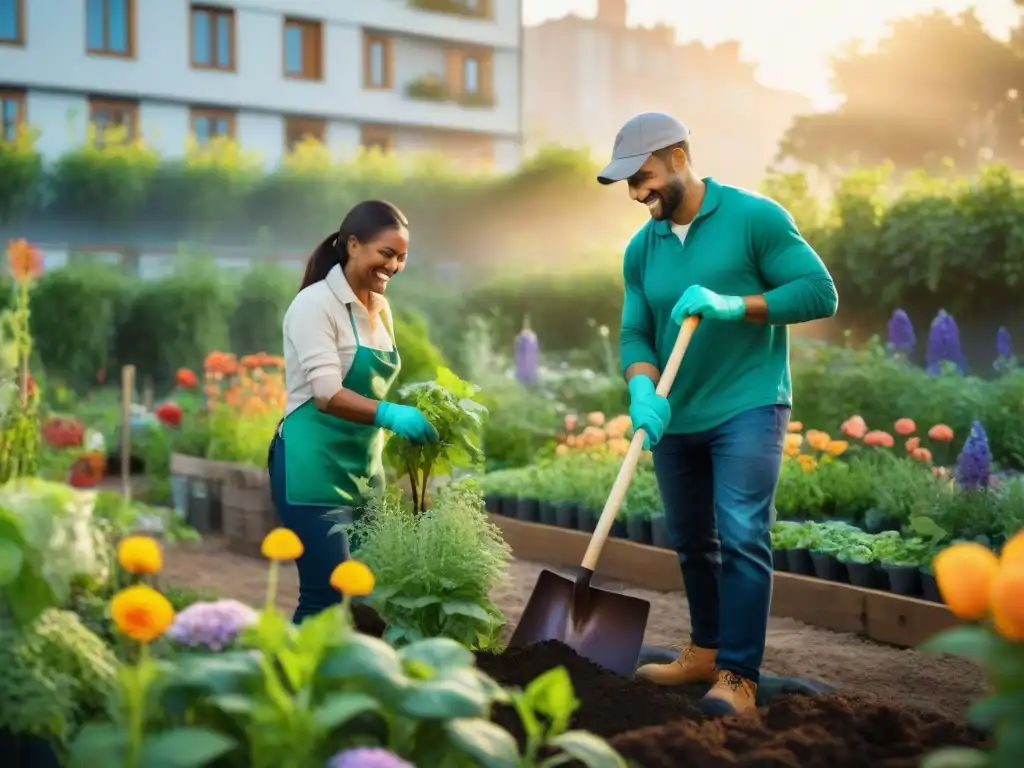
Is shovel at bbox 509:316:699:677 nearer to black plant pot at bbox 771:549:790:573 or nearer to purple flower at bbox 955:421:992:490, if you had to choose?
black plant pot at bbox 771:549:790:573

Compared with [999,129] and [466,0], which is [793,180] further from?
[466,0]

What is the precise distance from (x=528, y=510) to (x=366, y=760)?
4717 millimetres

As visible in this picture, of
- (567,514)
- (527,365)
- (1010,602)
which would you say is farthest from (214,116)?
(1010,602)

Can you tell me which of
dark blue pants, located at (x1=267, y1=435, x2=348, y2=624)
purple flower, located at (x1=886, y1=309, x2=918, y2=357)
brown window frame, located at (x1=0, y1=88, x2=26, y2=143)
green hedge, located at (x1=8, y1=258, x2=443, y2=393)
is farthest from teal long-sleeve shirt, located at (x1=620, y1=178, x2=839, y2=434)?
brown window frame, located at (x1=0, y1=88, x2=26, y2=143)

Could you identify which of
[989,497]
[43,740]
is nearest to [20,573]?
[43,740]

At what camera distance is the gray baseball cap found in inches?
130

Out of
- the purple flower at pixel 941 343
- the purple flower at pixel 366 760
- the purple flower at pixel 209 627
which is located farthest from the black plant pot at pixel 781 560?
the purple flower at pixel 366 760

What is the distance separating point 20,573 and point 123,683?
A: 1.24ft

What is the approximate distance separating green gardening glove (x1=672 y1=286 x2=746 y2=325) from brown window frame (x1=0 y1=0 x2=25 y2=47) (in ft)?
45.2

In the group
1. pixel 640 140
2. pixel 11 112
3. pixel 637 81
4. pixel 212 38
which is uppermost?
pixel 637 81

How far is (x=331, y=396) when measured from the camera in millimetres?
3168

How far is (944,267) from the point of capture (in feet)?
30.3

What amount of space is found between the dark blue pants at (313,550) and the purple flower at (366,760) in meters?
1.48

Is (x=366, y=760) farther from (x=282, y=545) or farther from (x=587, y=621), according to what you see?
(x=587, y=621)
